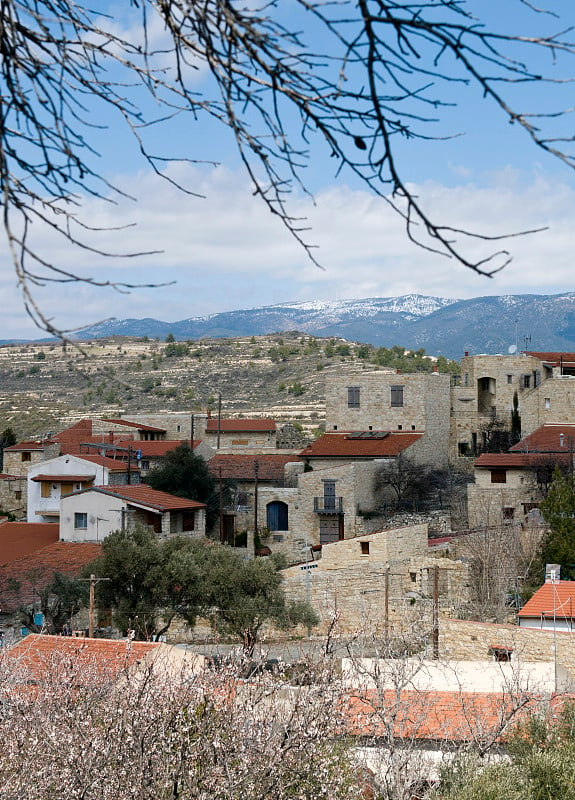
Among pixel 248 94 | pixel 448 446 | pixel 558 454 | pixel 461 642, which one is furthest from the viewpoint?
pixel 448 446

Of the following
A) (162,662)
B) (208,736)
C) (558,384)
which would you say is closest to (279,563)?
(162,662)

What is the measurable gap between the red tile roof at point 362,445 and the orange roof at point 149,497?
20.4ft

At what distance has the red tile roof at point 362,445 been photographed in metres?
34.4

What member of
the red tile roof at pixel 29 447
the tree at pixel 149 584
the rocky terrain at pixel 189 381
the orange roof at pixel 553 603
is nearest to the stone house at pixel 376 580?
the tree at pixel 149 584

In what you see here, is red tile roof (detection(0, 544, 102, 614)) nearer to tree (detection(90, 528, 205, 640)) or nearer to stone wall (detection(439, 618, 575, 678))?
tree (detection(90, 528, 205, 640))

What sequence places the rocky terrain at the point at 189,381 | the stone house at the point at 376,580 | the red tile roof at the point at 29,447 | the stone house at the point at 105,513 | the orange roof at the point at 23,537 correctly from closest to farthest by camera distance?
the stone house at the point at 376,580 → the orange roof at the point at 23,537 → the stone house at the point at 105,513 → the red tile roof at the point at 29,447 → the rocky terrain at the point at 189,381

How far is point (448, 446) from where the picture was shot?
127ft

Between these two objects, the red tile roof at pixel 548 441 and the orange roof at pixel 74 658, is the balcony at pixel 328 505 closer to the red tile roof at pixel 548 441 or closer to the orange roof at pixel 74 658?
the red tile roof at pixel 548 441

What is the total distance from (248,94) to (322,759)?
237 inches

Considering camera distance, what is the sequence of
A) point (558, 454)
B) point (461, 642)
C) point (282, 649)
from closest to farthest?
1. point (461, 642)
2. point (282, 649)
3. point (558, 454)

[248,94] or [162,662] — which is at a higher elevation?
[248,94]

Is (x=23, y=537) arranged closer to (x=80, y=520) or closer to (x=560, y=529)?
(x=80, y=520)

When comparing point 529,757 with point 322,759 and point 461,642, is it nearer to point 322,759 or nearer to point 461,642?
point 322,759

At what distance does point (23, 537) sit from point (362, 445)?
12.7 m
